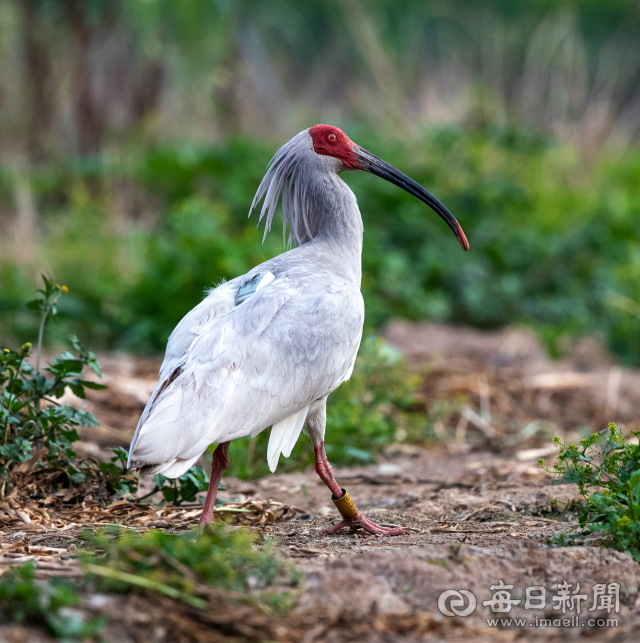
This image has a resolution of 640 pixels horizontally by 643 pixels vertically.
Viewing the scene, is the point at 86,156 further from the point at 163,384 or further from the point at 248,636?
the point at 248,636

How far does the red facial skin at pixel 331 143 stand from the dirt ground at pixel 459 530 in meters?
1.91

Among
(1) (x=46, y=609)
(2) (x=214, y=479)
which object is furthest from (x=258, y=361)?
(1) (x=46, y=609)

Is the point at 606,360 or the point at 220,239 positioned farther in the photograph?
the point at 606,360

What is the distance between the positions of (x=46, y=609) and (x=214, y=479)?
1294 mm

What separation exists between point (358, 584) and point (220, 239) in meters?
5.35

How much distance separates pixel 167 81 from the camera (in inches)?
566

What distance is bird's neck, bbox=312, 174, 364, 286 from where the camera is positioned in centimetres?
425

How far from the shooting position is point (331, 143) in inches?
174

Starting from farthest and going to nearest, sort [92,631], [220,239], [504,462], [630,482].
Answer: [220,239] → [504,462] → [630,482] → [92,631]

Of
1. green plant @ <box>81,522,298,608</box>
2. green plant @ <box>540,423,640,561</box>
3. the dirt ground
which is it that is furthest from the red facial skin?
green plant @ <box>81,522,298,608</box>

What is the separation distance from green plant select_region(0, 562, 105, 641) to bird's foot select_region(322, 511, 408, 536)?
1629 mm

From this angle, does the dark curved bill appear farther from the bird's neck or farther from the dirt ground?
the dirt ground

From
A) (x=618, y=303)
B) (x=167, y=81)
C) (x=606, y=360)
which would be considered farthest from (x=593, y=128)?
(x=167, y=81)

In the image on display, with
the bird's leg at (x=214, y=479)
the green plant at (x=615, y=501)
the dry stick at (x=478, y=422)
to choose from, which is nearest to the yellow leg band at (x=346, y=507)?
the bird's leg at (x=214, y=479)
